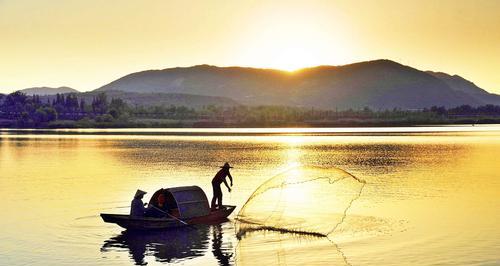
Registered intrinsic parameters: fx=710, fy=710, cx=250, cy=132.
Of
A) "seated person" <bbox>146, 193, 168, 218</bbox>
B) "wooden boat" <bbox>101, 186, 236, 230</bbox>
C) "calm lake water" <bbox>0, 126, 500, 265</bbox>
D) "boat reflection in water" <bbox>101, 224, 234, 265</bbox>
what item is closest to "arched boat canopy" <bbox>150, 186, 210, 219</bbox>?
"wooden boat" <bbox>101, 186, 236, 230</bbox>

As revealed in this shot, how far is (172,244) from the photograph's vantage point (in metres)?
28.8

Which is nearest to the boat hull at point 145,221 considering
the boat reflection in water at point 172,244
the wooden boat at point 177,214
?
the wooden boat at point 177,214

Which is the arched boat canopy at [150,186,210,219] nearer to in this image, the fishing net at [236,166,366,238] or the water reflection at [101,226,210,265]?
the water reflection at [101,226,210,265]

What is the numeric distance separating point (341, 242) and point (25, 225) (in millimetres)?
15183

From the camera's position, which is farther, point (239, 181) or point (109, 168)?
point (109, 168)

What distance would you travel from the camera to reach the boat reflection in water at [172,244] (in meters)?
26.3

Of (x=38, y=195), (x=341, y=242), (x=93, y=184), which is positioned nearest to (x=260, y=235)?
(x=341, y=242)

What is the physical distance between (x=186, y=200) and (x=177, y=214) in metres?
0.78

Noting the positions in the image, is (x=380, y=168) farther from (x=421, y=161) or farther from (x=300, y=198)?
(x=300, y=198)

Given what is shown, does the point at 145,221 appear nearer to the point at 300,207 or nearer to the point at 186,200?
the point at 186,200

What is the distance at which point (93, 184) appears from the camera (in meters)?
52.7

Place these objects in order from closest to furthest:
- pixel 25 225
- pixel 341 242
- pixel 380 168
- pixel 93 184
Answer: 1. pixel 341 242
2. pixel 25 225
3. pixel 93 184
4. pixel 380 168

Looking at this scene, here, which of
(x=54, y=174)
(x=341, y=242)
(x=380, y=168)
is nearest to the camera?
(x=341, y=242)

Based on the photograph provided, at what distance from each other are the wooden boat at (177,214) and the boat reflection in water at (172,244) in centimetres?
35
